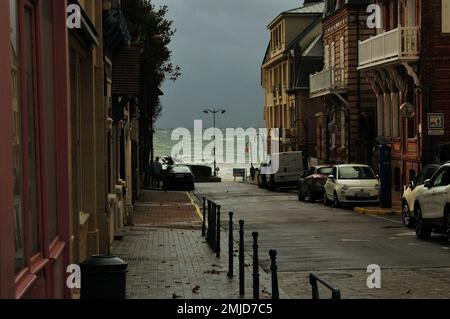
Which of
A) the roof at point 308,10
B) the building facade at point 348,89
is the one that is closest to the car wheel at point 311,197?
the building facade at point 348,89

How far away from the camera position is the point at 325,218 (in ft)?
95.7

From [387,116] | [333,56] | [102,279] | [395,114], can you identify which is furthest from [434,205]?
[333,56]

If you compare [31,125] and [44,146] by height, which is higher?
[31,125]

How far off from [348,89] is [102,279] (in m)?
43.1

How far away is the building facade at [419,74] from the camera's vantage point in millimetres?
36562

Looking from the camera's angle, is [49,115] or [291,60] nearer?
[49,115]

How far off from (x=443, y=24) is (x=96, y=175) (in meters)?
22.8

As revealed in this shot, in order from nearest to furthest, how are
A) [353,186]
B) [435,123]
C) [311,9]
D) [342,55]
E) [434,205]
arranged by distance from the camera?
[434,205] → [435,123] → [353,186] → [342,55] → [311,9]

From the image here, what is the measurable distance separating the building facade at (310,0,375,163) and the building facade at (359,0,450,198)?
9.00 metres

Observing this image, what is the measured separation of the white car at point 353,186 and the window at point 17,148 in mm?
27878

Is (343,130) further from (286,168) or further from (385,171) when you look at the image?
(385,171)

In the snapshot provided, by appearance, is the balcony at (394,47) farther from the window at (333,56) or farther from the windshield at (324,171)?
the window at (333,56)

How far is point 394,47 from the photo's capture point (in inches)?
1512
